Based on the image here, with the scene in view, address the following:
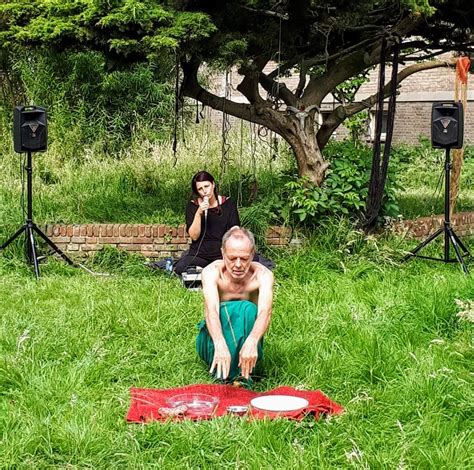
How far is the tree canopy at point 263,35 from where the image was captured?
6492 mm

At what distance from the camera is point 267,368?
14.5 ft

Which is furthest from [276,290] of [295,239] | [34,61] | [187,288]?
[34,61]

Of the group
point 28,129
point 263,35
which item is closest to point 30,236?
point 28,129

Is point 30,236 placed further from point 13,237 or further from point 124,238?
point 124,238

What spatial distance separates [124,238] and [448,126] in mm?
3205

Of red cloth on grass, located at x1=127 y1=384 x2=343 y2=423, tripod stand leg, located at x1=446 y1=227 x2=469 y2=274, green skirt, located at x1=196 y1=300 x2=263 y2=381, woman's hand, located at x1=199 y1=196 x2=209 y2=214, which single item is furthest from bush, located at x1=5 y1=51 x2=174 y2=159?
red cloth on grass, located at x1=127 y1=384 x2=343 y2=423

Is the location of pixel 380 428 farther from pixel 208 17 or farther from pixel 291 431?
pixel 208 17

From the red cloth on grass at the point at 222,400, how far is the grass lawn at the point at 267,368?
6 cm

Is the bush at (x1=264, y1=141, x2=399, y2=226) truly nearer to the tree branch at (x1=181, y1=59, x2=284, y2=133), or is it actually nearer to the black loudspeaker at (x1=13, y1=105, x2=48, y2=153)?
the tree branch at (x1=181, y1=59, x2=284, y2=133)

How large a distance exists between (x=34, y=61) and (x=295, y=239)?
7.49 m

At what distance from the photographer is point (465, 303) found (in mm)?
5086

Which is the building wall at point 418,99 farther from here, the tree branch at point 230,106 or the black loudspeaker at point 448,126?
the black loudspeaker at point 448,126

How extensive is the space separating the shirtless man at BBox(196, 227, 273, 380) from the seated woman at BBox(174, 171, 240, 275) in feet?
7.59

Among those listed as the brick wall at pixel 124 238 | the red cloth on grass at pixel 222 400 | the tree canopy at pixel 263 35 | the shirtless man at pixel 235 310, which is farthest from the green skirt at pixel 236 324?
the brick wall at pixel 124 238
